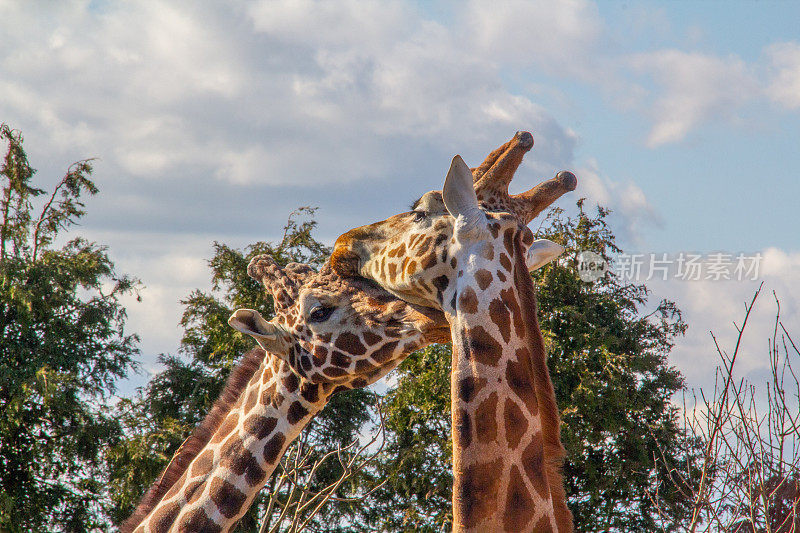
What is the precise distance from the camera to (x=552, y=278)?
808 inches

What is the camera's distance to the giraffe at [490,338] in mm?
3426

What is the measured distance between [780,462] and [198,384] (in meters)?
15.9

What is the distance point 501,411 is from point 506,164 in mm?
1227

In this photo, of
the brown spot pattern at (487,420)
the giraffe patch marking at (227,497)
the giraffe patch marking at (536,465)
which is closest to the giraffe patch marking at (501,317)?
the brown spot pattern at (487,420)

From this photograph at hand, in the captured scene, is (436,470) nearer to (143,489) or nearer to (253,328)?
(143,489)

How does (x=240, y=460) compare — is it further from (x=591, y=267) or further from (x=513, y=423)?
(x=591, y=267)

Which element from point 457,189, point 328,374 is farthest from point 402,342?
point 457,189

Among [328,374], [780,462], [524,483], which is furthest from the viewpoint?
[780,462]

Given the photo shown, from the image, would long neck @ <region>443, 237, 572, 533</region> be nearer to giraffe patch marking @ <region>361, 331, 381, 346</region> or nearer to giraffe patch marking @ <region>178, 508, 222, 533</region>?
giraffe patch marking @ <region>361, 331, 381, 346</region>

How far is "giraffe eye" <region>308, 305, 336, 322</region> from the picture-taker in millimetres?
4895

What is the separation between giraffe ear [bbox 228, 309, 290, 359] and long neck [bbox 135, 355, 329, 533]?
0.12m

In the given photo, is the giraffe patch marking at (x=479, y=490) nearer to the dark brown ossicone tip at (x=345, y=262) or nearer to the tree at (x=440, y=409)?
the dark brown ossicone tip at (x=345, y=262)

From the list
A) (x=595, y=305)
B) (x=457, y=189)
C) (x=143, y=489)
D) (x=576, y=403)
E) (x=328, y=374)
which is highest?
(x=595, y=305)

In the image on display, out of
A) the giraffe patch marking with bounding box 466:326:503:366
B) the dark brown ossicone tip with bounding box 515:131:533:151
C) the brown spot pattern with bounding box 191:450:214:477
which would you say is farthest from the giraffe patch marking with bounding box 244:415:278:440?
the dark brown ossicone tip with bounding box 515:131:533:151
